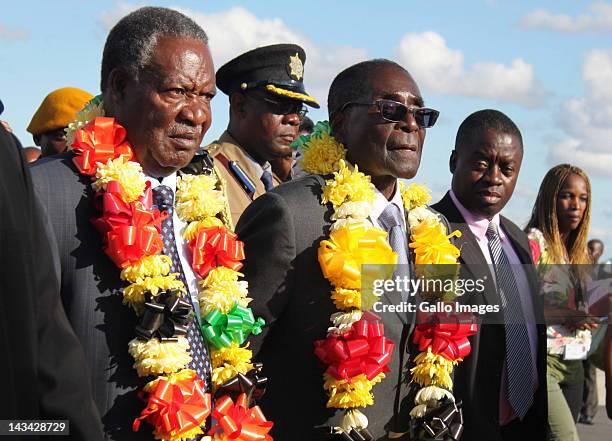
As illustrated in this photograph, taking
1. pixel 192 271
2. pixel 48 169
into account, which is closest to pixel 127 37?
pixel 48 169

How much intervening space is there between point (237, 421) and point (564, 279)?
372 cm

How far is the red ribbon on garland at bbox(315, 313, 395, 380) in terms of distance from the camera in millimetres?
4297

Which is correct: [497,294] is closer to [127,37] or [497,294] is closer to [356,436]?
[356,436]

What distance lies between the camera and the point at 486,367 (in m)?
5.76

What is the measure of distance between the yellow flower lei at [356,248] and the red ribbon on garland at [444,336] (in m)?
0.05

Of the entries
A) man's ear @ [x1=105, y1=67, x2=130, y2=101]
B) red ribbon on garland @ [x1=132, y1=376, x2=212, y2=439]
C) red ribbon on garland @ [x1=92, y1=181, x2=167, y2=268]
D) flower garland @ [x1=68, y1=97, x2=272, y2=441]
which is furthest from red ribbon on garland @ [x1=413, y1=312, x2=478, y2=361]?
man's ear @ [x1=105, y1=67, x2=130, y2=101]

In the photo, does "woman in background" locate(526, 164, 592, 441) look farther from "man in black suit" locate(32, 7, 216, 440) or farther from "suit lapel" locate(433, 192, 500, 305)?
"man in black suit" locate(32, 7, 216, 440)

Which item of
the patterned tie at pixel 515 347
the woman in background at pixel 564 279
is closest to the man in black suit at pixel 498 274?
the patterned tie at pixel 515 347

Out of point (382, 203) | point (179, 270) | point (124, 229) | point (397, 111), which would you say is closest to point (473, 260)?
point (382, 203)

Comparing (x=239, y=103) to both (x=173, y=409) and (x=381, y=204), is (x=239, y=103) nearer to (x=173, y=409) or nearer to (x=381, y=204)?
(x=381, y=204)

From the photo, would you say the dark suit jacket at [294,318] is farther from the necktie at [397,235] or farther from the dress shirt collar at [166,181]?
the dress shirt collar at [166,181]

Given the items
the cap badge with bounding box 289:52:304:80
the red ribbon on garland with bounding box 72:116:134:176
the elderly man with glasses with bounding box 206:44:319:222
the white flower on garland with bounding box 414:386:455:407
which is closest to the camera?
the red ribbon on garland with bounding box 72:116:134:176

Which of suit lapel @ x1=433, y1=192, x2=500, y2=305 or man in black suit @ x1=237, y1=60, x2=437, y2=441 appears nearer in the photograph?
man in black suit @ x1=237, y1=60, x2=437, y2=441

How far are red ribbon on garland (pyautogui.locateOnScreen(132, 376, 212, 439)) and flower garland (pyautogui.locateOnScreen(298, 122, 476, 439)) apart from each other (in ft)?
2.64
